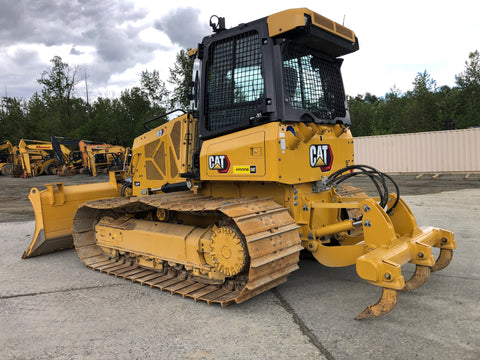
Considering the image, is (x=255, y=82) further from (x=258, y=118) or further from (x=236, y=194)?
(x=236, y=194)

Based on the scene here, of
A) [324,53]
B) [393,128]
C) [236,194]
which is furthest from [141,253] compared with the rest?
[393,128]

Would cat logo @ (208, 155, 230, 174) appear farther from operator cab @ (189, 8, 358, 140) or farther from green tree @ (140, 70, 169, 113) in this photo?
green tree @ (140, 70, 169, 113)

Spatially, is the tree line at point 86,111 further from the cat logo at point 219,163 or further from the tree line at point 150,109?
the cat logo at point 219,163

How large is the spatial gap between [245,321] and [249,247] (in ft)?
2.35

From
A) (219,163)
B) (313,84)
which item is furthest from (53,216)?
(313,84)

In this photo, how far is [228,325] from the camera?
346 centimetres

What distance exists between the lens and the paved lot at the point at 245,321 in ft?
9.85

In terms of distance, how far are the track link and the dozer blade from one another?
153 cm

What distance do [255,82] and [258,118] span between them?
16.4 inches

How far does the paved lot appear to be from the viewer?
3002 millimetres

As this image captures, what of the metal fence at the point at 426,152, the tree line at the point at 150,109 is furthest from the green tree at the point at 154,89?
the metal fence at the point at 426,152

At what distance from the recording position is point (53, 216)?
597 cm

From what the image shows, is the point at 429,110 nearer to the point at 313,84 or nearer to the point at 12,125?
the point at 313,84

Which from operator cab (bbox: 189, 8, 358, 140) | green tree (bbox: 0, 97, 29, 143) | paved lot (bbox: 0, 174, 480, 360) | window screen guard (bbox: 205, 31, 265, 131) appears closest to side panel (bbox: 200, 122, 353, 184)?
operator cab (bbox: 189, 8, 358, 140)
